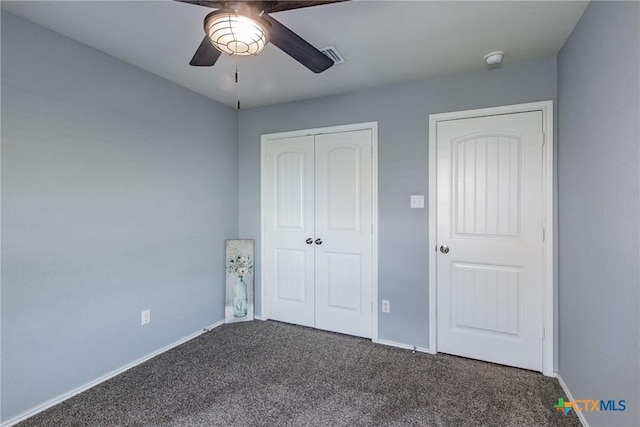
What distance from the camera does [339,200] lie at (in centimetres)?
306

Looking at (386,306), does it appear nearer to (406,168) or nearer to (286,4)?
(406,168)

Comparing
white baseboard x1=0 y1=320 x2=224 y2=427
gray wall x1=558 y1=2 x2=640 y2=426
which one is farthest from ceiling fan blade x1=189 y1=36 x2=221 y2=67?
white baseboard x1=0 y1=320 x2=224 y2=427

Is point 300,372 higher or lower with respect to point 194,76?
lower

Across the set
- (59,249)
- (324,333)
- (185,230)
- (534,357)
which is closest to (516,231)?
(534,357)

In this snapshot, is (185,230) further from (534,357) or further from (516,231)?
(534,357)

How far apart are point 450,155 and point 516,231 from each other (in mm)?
787

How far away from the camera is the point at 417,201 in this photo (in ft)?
8.88

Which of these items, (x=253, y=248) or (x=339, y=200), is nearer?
(x=339, y=200)

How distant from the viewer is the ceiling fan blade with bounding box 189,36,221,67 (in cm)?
155

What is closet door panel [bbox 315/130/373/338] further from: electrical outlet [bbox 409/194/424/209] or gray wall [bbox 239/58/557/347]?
electrical outlet [bbox 409/194/424/209]

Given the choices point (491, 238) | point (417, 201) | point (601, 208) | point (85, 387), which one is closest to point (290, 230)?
point (417, 201)

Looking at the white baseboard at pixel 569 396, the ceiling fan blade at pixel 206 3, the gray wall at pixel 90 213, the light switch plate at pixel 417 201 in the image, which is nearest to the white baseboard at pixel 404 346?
the white baseboard at pixel 569 396

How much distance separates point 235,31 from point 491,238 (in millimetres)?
2306

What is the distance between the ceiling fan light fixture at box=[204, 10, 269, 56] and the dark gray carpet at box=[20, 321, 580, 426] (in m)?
2.07
